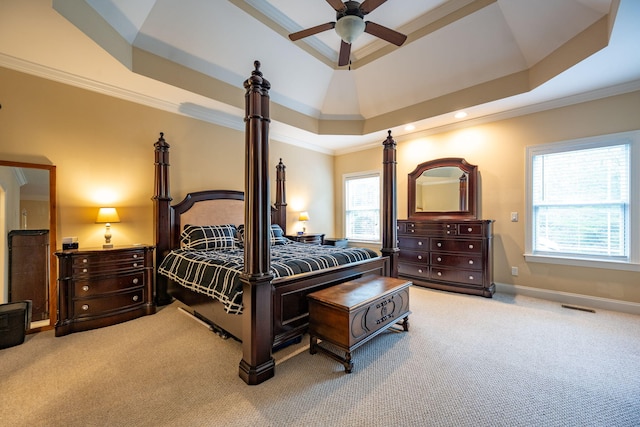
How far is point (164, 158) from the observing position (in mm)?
3666

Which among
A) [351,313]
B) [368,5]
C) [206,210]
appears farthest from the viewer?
[206,210]

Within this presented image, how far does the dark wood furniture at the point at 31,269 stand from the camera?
2.72m

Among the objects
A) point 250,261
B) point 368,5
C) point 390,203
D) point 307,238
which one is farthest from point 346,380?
point 307,238

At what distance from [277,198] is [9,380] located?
3.89m

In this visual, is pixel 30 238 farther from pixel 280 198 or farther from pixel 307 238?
pixel 307 238

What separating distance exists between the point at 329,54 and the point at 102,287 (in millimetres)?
4450

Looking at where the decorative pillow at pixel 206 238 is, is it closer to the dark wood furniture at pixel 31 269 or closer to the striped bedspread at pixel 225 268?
the striped bedspread at pixel 225 268

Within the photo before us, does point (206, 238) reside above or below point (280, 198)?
below

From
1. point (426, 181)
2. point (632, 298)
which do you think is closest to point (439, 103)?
point (426, 181)

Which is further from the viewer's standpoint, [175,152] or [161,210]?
[175,152]

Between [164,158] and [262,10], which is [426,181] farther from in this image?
[164,158]

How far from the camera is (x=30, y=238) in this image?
282cm

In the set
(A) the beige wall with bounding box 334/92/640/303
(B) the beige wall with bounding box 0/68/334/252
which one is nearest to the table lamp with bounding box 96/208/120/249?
(B) the beige wall with bounding box 0/68/334/252

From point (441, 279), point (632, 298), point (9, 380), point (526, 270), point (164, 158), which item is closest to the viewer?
point (9, 380)
